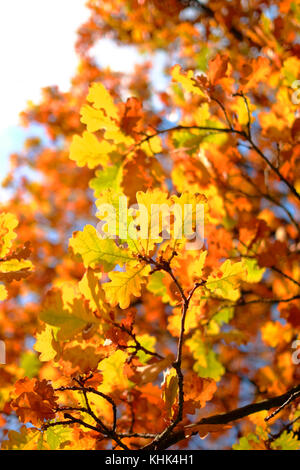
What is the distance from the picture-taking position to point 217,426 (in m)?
1.06

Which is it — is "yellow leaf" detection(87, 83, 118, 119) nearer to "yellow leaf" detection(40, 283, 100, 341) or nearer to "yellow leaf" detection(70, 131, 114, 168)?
"yellow leaf" detection(70, 131, 114, 168)

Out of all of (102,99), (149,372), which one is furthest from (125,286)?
(102,99)

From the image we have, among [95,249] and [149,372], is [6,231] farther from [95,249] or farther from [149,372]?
[149,372]

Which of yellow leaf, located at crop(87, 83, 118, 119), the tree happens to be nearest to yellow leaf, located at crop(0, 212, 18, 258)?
the tree

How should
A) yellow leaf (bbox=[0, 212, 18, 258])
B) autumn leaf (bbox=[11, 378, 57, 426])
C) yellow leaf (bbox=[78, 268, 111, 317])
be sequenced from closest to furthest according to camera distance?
autumn leaf (bbox=[11, 378, 57, 426]), yellow leaf (bbox=[78, 268, 111, 317]), yellow leaf (bbox=[0, 212, 18, 258])

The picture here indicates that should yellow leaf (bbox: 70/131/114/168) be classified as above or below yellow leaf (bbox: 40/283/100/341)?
above

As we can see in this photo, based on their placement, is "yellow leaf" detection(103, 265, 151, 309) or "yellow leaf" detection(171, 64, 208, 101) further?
"yellow leaf" detection(171, 64, 208, 101)

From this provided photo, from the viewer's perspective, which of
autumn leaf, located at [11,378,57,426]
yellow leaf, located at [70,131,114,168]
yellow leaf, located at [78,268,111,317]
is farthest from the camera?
yellow leaf, located at [70,131,114,168]

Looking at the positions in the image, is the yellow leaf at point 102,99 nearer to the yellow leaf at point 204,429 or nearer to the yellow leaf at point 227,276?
the yellow leaf at point 227,276

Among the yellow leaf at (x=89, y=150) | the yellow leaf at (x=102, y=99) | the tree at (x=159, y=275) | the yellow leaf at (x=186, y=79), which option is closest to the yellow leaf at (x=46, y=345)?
the tree at (x=159, y=275)
